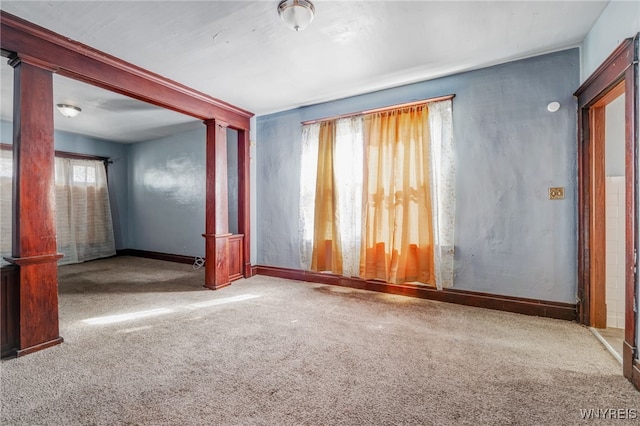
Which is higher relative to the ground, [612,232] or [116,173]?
[116,173]

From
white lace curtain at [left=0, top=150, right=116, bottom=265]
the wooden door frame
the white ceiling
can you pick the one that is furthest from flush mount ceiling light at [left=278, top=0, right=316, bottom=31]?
white lace curtain at [left=0, top=150, right=116, bottom=265]

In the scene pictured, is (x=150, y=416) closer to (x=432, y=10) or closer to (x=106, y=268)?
(x=432, y=10)

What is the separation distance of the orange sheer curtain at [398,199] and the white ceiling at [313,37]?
53cm

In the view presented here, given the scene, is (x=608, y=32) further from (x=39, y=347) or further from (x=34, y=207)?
(x=39, y=347)

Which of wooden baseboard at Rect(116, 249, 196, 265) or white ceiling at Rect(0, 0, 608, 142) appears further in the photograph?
wooden baseboard at Rect(116, 249, 196, 265)

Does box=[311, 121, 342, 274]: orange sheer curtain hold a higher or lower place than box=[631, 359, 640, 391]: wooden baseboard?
higher

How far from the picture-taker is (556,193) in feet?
9.25

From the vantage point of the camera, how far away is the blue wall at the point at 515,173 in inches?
110

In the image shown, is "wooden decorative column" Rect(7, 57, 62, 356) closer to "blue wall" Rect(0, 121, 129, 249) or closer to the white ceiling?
the white ceiling

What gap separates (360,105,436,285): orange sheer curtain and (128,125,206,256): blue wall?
3501 millimetres

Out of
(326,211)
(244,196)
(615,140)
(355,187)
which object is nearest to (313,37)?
(355,187)

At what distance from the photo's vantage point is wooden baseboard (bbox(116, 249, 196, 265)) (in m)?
5.82

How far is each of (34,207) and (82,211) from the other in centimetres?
456

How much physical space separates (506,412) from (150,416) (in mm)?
1868
